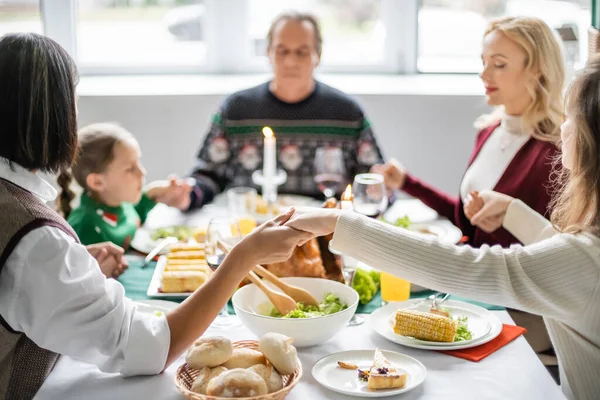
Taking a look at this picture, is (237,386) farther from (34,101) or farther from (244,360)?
(34,101)

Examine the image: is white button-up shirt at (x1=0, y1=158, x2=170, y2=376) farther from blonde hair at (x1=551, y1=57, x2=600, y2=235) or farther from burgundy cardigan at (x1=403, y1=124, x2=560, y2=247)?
burgundy cardigan at (x1=403, y1=124, x2=560, y2=247)

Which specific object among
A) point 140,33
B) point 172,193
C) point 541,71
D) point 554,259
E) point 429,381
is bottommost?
point 429,381

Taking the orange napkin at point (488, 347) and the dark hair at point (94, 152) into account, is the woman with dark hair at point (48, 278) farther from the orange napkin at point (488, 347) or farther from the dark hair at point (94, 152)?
the dark hair at point (94, 152)

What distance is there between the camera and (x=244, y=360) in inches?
56.2

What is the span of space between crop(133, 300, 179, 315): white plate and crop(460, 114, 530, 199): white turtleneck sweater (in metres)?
1.17

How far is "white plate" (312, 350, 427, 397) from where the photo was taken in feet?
4.62

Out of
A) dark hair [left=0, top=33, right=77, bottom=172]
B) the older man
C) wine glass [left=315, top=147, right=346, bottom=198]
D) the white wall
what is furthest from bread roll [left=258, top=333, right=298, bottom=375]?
Result: the white wall

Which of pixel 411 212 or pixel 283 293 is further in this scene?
pixel 411 212

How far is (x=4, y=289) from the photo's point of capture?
4.48 feet

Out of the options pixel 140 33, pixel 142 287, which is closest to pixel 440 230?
pixel 142 287

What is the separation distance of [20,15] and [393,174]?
93.5 inches

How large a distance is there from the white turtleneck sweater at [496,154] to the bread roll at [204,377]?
1393 millimetres

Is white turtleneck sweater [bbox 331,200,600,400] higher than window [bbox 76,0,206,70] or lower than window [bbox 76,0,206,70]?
lower

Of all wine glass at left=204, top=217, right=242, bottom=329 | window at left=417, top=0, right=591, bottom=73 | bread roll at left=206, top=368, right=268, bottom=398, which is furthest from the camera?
window at left=417, top=0, right=591, bottom=73
